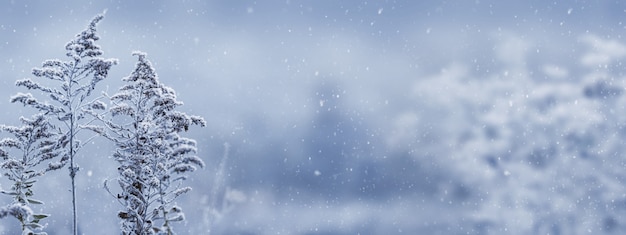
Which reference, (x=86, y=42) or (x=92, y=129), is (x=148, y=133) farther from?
(x=86, y=42)

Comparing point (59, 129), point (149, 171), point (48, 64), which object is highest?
point (48, 64)

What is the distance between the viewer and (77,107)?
1343cm

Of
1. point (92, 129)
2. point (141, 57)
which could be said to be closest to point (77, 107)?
point (92, 129)

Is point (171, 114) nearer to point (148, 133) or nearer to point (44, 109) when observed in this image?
point (148, 133)

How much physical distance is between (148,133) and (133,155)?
58 centimetres

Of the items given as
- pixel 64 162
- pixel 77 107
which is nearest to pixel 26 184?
pixel 64 162

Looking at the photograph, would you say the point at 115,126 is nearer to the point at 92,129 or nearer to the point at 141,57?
the point at 92,129

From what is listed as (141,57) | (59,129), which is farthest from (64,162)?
(141,57)

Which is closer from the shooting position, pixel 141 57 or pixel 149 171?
pixel 149 171

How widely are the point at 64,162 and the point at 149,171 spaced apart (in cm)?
171

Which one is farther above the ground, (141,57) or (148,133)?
(141,57)

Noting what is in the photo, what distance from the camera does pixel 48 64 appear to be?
13.8 m

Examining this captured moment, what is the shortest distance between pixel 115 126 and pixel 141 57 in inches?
60.6

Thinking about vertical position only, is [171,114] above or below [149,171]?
above
